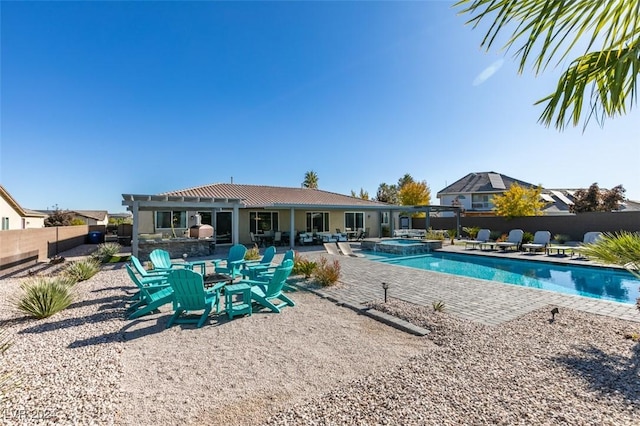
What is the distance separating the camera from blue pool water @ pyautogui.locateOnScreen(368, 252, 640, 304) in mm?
9169

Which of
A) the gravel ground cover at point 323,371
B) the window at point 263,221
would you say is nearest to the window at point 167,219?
the window at point 263,221

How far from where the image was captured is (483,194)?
37.2 metres

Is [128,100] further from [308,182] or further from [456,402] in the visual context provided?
[308,182]

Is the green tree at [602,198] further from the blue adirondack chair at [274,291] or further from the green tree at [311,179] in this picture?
the green tree at [311,179]

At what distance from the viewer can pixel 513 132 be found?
12070 millimetres

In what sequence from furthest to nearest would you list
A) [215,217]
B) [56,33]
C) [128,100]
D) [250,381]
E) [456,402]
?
[215,217] < [128,100] < [56,33] < [250,381] < [456,402]

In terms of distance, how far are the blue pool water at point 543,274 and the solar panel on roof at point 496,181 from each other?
86.3 feet

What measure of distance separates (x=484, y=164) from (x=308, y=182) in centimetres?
2785

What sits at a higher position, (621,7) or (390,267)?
(621,7)

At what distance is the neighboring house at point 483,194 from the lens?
36562 mm

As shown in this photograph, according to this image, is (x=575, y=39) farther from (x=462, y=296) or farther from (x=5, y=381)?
(x=5, y=381)

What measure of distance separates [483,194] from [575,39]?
3921cm

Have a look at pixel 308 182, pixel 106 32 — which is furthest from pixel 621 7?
pixel 308 182

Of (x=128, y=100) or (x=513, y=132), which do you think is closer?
(x=513, y=132)
